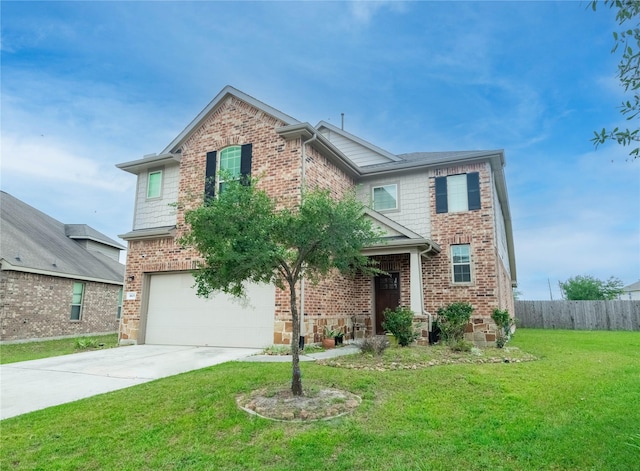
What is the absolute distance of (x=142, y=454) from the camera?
4.50 meters

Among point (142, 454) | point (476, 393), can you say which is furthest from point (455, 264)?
point (142, 454)

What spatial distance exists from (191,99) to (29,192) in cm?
1375

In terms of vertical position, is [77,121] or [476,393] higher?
[77,121]

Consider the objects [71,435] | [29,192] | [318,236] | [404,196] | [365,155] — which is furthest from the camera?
[29,192]

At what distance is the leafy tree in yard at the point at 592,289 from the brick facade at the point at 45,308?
32263mm

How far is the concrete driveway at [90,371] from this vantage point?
6883mm

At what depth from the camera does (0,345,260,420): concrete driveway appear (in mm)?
6883

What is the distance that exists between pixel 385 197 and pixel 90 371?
10768 millimetres

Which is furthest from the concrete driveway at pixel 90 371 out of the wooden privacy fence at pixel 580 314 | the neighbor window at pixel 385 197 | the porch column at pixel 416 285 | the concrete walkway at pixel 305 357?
the wooden privacy fence at pixel 580 314

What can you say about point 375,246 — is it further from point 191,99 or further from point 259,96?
point 191,99

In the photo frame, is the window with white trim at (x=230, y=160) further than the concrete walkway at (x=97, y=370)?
Yes

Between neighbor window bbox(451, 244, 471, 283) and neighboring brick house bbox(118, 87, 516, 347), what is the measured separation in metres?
0.03

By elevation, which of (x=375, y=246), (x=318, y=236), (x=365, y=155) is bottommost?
(x=318, y=236)

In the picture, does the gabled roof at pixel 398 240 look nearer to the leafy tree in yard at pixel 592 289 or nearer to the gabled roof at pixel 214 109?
the gabled roof at pixel 214 109
